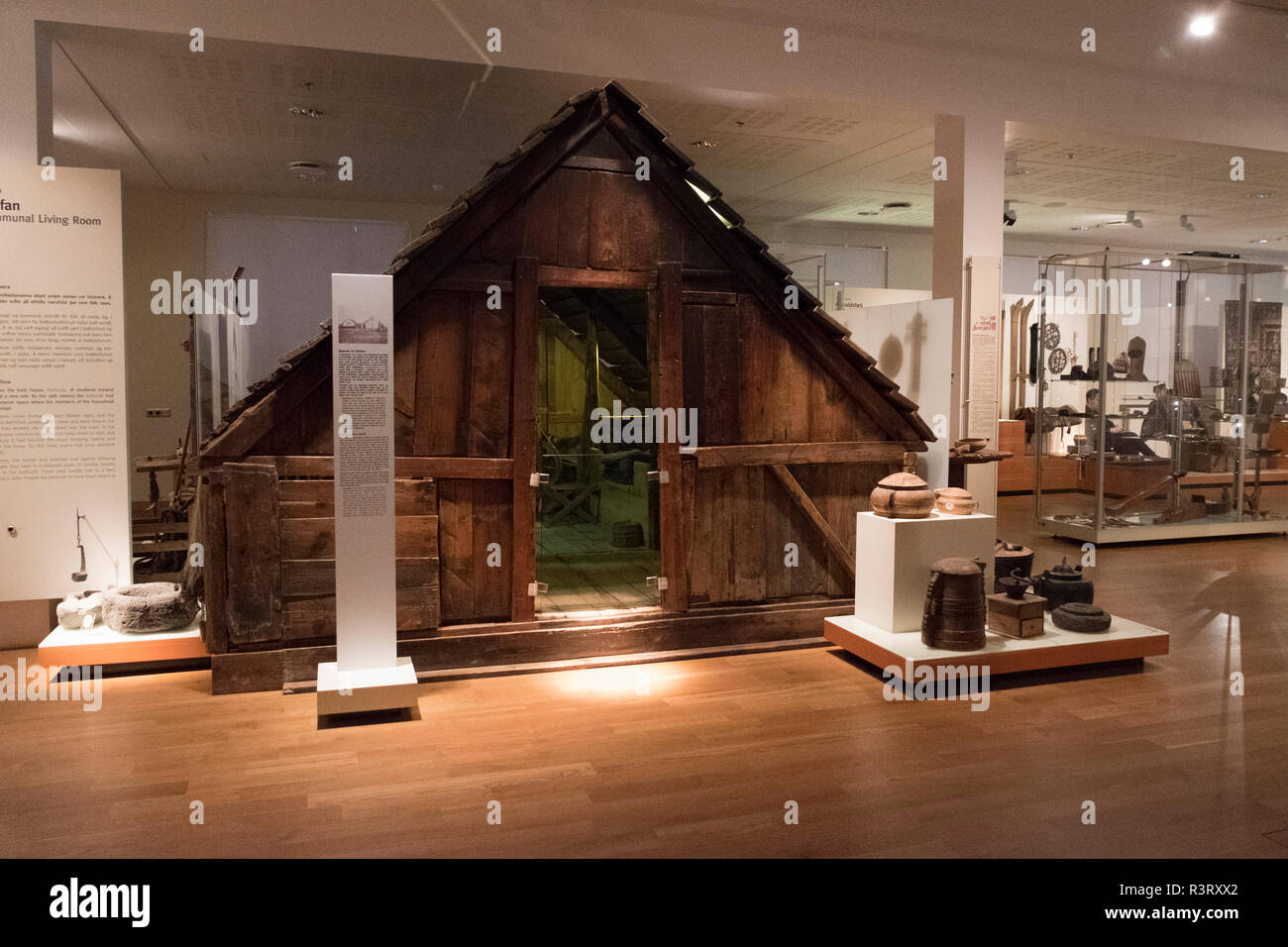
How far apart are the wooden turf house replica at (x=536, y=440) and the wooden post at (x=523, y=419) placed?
0.02 meters

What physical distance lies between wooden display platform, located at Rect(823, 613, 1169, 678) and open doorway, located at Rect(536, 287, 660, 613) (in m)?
1.51

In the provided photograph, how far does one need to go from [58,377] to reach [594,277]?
10.4 ft

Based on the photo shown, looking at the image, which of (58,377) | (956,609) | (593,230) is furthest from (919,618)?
(58,377)

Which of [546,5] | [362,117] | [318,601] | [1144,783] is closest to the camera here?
[1144,783]

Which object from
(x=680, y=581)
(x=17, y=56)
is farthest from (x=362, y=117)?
(x=680, y=581)

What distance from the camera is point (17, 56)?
5.89m

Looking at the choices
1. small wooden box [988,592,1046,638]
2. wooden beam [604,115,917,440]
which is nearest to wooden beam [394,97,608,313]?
wooden beam [604,115,917,440]

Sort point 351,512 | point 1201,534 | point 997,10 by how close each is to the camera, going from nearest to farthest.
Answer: point 351,512 < point 997,10 < point 1201,534

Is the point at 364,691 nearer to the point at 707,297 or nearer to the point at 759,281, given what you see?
the point at 707,297

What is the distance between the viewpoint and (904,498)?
5.77m

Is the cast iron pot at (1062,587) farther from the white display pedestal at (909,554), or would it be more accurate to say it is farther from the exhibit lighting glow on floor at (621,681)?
the exhibit lighting glow on floor at (621,681)

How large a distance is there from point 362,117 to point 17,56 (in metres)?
3.54

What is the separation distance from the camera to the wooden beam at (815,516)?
620 cm

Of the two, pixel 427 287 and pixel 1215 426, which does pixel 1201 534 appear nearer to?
pixel 1215 426
